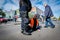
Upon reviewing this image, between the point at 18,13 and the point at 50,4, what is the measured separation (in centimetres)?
63

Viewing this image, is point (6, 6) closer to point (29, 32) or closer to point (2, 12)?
point (2, 12)

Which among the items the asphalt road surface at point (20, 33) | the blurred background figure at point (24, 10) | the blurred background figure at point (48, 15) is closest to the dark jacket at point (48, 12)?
the blurred background figure at point (48, 15)

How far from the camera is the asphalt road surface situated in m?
2.78

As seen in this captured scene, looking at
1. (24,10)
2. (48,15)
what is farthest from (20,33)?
(48,15)

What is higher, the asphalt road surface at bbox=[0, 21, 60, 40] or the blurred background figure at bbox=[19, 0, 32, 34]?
the blurred background figure at bbox=[19, 0, 32, 34]

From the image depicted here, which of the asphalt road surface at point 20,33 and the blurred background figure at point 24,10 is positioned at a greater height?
the blurred background figure at point 24,10

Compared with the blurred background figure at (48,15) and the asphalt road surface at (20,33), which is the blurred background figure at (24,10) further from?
the blurred background figure at (48,15)

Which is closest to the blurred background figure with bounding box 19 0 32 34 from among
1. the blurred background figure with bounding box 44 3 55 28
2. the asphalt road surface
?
the asphalt road surface

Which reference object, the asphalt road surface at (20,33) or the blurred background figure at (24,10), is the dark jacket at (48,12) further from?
the blurred background figure at (24,10)

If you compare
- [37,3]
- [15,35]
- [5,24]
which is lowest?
[15,35]

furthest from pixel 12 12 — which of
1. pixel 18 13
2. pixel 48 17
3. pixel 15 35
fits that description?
pixel 48 17

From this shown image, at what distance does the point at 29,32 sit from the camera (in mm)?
2826

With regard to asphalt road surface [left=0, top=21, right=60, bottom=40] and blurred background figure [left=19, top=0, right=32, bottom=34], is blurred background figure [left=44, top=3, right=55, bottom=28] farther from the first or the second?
blurred background figure [left=19, top=0, right=32, bottom=34]

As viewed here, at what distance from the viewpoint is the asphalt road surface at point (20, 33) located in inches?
109
